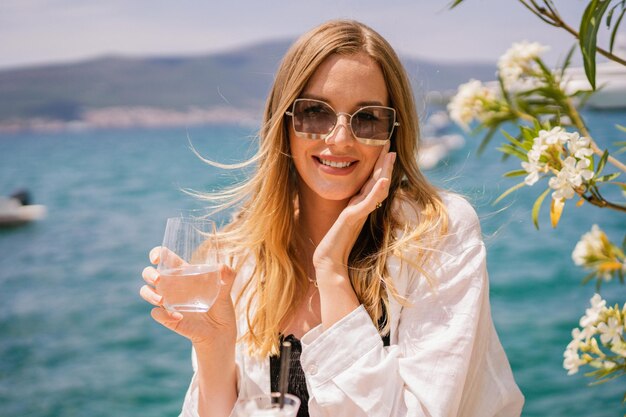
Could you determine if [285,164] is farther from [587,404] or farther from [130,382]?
[130,382]

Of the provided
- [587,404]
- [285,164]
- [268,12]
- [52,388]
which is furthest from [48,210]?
[268,12]

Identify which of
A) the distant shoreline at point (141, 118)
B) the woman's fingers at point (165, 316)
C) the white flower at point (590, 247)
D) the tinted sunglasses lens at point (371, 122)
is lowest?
the distant shoreline at point (141, 118)

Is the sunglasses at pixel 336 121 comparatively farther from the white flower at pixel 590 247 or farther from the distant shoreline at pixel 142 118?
the distant shoreline at pixel 142 118

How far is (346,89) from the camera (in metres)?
2.07

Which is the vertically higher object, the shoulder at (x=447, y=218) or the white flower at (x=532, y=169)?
the white flower at (x=532, y=169)

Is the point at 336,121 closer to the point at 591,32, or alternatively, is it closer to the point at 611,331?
the point at 591,32

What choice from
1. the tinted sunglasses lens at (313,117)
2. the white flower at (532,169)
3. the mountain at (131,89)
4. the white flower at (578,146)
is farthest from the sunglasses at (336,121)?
the mountain at (131,89)

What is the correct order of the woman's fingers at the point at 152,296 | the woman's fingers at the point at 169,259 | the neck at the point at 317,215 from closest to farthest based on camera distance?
the woman's fingers at the point at 169,259 → the woman's fingers at the point at 152,296 → the neck at the point at 317,215

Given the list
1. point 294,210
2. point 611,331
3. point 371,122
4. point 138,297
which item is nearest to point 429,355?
point 611,331

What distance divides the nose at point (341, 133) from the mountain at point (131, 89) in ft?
128

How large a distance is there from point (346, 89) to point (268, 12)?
50044 mm

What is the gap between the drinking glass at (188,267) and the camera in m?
1.54

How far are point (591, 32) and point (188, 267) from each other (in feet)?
3.54

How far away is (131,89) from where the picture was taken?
152 feet
